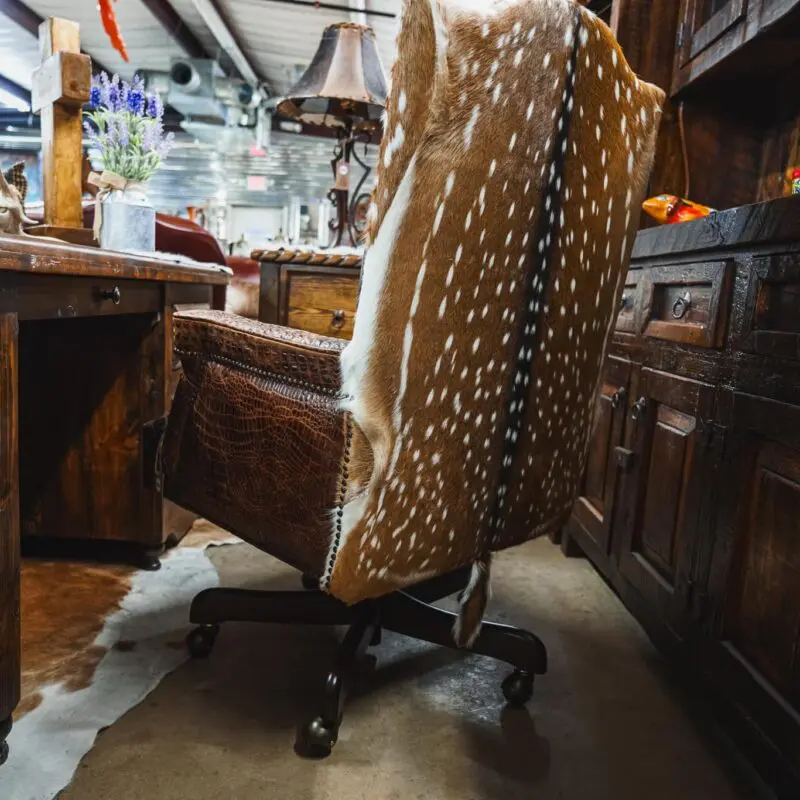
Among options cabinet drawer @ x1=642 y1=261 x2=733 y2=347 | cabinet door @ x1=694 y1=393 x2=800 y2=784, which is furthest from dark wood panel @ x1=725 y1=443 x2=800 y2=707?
cabinet drawer @ x1=642 y1=261 x2=733 y2=347

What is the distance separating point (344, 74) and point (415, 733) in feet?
5.56

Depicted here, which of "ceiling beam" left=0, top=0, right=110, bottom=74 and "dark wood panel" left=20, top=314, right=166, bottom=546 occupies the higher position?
"ceiling beam" left=0, top=0, right=110, bottom=74

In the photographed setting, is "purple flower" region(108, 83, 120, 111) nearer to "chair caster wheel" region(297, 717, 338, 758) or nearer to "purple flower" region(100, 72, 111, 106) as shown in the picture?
"purple flower" region(100, 72, 111, 106)

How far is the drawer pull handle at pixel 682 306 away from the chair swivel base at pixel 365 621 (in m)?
0.69

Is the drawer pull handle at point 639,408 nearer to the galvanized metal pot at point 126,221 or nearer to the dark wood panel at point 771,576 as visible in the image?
the dark wood panel at point 771,576

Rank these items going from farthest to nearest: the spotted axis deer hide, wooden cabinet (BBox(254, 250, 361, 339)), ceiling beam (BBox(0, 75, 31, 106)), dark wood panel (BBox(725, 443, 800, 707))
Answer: ceiling beam (BBox(0, 75, 31, 106)) → wooden cabinet (BBox(254, 250, 361, 339)) → dark wood panel (BBox(725, 443, 800, 707)) → the spotted axis deer hide

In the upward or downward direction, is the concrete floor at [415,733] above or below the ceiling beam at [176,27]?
below

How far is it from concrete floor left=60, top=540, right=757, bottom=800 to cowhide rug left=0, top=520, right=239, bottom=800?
46mm

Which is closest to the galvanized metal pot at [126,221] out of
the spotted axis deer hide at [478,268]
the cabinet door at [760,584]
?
the spotted axis deer hide at [478,268]

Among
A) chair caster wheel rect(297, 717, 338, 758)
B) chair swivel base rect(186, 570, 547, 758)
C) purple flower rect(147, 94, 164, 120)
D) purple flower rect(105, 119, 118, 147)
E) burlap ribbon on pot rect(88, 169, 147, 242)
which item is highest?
purple flower rect(147, 94, 164, 120)

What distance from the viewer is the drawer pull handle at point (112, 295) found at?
1.17m

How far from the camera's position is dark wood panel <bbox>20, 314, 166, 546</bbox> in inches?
63.3

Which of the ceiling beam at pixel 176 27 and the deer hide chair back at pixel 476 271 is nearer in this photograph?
the deer hide chair back at pixel 476 271

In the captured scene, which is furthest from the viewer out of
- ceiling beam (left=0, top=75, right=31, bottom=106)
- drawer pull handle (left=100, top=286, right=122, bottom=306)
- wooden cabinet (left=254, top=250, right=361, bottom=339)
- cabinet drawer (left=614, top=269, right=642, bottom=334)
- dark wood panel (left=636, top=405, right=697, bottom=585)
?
ceiling beam (left=0, top=75, right=31, bottom=106)
